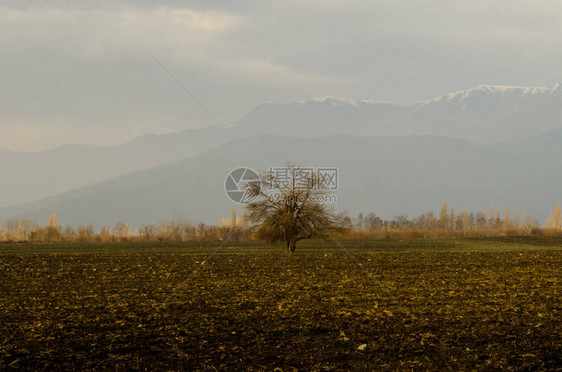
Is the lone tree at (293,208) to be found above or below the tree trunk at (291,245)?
above

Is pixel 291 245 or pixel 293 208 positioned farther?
pixel 291 245

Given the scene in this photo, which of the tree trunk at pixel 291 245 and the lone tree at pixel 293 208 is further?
the tree trunk at pixel 291 245

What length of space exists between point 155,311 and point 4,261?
23.3m

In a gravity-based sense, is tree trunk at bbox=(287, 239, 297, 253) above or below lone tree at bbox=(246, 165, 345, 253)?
below

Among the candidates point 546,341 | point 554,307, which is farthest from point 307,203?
point 546,341

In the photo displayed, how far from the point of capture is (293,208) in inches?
1596

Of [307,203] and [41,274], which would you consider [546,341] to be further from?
[307,203]

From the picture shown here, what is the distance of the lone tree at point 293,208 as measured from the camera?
1586 inches

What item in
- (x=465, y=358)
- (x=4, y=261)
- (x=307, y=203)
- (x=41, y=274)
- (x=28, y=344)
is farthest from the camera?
(x=307, y=203)

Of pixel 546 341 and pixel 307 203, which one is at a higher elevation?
pixel 307 203

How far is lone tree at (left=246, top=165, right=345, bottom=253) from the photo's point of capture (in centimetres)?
4028

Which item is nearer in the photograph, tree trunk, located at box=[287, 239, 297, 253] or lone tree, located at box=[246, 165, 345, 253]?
lone tree, located at box=[246, 165, 345, 253]

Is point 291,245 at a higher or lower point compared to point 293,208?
lower

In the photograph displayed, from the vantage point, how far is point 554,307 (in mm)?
18250
